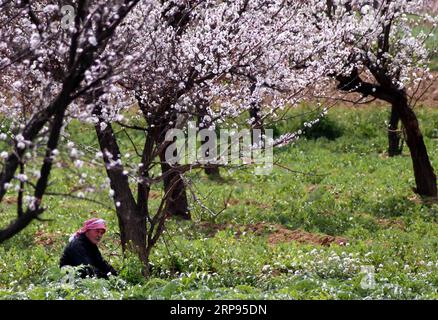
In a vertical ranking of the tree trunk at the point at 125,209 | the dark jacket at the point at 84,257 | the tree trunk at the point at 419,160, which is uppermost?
the tree trunk at the point at 419,160

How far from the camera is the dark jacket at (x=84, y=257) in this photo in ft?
31.0

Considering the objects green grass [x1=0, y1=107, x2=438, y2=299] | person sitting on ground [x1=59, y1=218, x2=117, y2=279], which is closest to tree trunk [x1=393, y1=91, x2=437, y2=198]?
green grass [x1=0, y1=107, x2=438, y2=299]

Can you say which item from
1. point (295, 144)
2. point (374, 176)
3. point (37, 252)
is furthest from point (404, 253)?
point (295, 144)

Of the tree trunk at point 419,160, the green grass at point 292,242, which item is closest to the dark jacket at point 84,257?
the green grass at point 292,242

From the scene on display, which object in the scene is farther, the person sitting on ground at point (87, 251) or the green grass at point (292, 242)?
the person sitting on ground at point (87, 251)

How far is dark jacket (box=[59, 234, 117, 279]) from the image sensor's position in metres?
9.45

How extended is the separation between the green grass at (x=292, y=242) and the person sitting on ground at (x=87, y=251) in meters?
0.24

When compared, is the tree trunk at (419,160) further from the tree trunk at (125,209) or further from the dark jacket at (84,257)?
the dark jacket at (84,257)

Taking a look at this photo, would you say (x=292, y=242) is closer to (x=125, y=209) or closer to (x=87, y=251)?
(x=125, y=209)

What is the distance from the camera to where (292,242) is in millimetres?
13742

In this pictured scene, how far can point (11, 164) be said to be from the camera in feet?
19.7

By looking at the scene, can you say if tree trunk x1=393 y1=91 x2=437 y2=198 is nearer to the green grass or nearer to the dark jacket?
the green grass

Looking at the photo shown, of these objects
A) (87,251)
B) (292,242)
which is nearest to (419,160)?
(292,242)
